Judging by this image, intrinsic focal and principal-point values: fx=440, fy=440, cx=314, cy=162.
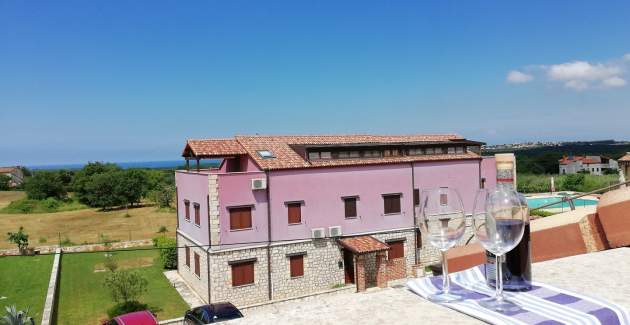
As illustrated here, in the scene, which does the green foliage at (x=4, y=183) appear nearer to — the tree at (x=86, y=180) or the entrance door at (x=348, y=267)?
the tree at (x=86, y=180)

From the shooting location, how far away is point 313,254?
1800cm

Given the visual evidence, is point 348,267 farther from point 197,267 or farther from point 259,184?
point 197,267

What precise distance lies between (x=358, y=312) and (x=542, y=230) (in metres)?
2.96

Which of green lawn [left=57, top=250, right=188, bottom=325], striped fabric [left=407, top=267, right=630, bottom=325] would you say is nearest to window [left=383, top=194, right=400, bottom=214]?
green lawn [left=57, top=250, right=188, bottom=325]

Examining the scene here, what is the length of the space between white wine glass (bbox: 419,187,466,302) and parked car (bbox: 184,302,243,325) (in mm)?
10782

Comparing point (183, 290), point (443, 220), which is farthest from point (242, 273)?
point (443, 220)

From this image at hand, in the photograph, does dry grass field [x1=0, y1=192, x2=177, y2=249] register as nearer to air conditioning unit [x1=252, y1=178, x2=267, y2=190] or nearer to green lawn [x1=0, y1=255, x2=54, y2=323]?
green lawn [x1=0, y1=255, x2=54, y2=323]

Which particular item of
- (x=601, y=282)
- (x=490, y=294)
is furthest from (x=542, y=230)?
(x=490, y=294)

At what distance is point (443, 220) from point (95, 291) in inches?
775

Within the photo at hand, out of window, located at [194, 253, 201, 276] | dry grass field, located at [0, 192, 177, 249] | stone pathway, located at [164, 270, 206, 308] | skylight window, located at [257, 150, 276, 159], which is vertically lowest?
dry grass field, located at [0, 192, 177, 249]

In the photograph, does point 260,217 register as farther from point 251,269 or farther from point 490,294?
point 490,294

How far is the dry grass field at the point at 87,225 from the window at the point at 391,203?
2057 centimetres

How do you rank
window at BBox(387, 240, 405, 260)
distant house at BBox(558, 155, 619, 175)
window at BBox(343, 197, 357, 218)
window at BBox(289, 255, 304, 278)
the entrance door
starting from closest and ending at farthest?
window at BBox(289, 255, 304, 278) < the entrance door < window at BBox(343, 197, 357, 218) < window at BBox(387, 240, 405, 260) < distant house at BBox(558, 155, 619, 175)

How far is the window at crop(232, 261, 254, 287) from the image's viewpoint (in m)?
16.6
